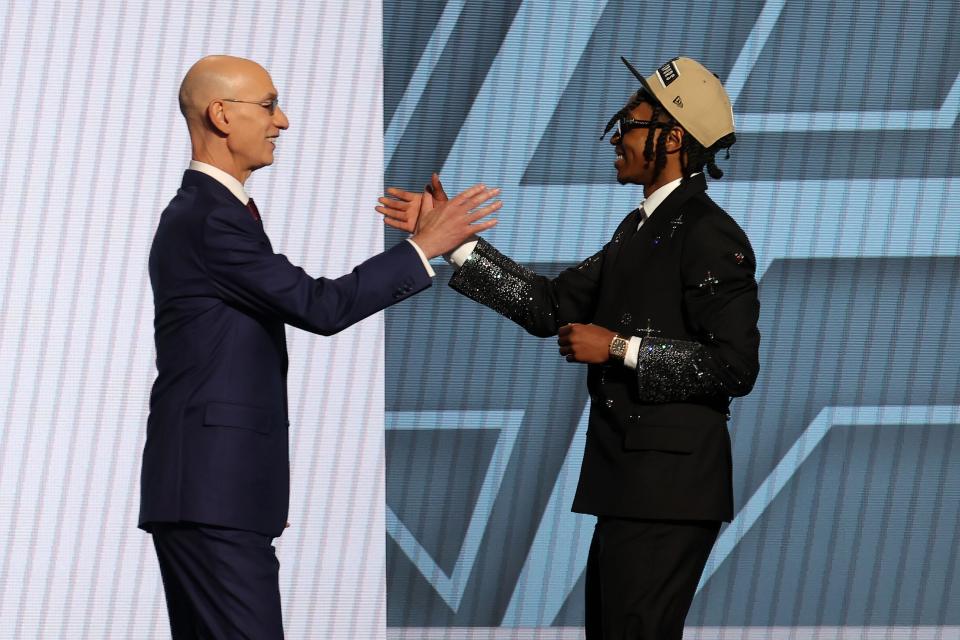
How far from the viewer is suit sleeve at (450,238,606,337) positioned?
2.08 metres

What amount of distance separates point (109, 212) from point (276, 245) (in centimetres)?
43

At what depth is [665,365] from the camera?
1763 millimetres

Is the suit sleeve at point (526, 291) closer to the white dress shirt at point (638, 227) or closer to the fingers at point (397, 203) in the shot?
the white dress shirt at point (638, 227)

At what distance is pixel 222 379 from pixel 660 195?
2.43 feet

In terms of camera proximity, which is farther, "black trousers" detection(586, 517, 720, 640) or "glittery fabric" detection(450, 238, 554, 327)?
"glittery fabric" detection(450, 238, 554, 327)

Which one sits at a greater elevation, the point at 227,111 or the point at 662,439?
the point at 227,111

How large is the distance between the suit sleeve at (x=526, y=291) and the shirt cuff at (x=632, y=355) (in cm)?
30

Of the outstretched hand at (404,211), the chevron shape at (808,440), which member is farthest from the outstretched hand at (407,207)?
the chevron shape at (808,440)

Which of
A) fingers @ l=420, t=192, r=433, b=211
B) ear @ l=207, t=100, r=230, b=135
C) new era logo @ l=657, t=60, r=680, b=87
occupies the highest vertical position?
new era logo @ l=657, t=60, r=680, b=87

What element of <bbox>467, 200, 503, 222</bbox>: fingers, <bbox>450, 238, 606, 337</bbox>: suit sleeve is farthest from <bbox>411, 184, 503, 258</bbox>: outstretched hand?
<bbox>450, 238, 606, 337</bbox>: suit sleeve

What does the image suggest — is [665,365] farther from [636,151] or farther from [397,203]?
[397,203]

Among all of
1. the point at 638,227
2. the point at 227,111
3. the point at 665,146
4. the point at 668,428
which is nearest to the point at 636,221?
the point at 638,227

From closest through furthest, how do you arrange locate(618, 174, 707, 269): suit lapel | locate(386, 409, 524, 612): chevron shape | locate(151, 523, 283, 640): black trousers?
locate(151, 523, 283, 640): black trousers
locate(618, 174, 707, 269): suit lapel
locate(386, 409, 524, 612): chevron shape

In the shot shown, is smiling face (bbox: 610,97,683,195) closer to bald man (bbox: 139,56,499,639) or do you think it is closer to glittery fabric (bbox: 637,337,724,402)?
glittery fabric (bbox: 637,337,724,402)
